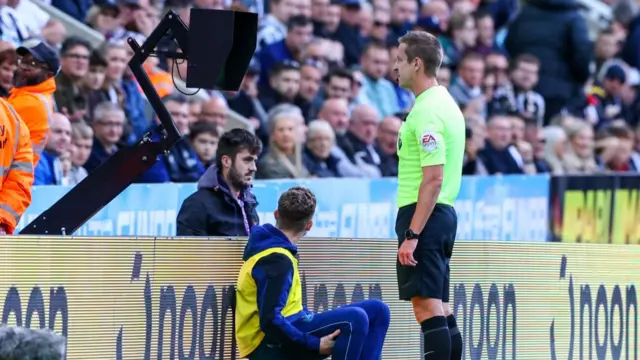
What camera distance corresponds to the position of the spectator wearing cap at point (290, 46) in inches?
629

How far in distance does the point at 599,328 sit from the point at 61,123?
4337mm

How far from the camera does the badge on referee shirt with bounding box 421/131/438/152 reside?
7.76 m

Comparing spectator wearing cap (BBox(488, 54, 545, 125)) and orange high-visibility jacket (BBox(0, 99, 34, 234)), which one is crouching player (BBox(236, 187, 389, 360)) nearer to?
orange high-visibility jacket (BBox(0, 99, 34, 234))

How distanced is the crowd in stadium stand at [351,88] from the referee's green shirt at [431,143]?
3.29m

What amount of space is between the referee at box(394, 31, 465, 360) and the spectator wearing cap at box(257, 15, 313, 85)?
805 centimetres

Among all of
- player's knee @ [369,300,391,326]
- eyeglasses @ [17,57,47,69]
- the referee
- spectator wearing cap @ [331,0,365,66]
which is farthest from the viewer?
spectator wearing cap @ [331,0,365,66]

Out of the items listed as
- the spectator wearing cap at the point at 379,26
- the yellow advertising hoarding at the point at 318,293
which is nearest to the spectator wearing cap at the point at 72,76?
the yellow advertising hoarding at the point at 318,293

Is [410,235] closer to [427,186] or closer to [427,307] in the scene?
[427,186]

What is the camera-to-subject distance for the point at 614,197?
1575 centimetres

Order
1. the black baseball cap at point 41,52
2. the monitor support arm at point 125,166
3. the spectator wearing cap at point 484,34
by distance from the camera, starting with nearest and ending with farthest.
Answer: the monitor support arm at point 125,166
the black baseball cap at point 41,52
the spectator wearing cap at point 484,34

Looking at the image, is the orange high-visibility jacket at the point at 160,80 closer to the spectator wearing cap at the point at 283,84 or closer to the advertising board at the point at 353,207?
the spectator wearing cap at the point at 283,84

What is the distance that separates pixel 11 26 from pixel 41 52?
3892mm

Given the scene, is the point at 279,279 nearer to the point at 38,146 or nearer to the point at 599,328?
the point at 38,146

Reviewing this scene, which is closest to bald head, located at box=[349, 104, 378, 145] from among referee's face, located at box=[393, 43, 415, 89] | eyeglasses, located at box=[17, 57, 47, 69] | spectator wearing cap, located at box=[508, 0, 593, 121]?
spectator wearing cap, located at box=[508, 0, 593, 121]
